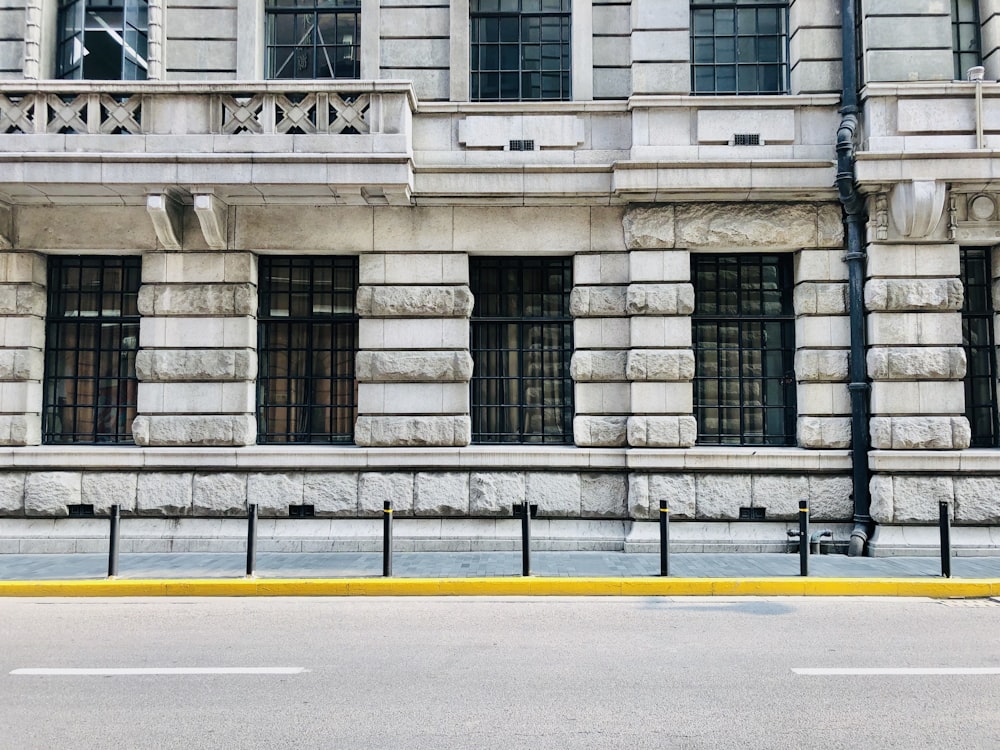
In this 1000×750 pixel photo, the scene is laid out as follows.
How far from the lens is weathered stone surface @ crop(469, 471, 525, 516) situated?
1166 cm

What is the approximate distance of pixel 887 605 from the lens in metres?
8.64

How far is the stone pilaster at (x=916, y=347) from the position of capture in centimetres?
1120

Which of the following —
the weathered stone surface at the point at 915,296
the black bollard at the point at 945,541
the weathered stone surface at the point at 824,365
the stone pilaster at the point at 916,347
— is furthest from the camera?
the weathered stone surface at the point at 824,365

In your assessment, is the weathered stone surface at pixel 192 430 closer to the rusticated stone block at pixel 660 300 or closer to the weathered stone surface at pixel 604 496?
the weathered stone surface at pixel 604 496

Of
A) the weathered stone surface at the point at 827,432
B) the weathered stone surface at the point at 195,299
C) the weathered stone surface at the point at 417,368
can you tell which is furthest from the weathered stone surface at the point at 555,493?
the weathered stone surface at the point at 195,299

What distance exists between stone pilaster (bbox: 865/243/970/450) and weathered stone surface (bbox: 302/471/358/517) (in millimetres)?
8213

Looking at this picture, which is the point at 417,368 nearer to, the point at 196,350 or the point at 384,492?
the point at 384,492

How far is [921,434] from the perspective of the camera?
11.2m

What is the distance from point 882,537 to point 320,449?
8811mm

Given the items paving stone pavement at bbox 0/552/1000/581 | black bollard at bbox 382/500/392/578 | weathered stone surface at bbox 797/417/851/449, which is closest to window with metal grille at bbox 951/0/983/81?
weathered stone surface at bbox 797/417/851/449

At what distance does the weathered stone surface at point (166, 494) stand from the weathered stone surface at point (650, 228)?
26.6ft

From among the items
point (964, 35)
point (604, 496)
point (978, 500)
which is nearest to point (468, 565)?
point (604, 496)

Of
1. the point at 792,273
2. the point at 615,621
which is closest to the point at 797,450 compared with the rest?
the point at 792,273

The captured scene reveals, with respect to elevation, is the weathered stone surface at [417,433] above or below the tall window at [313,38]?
below
